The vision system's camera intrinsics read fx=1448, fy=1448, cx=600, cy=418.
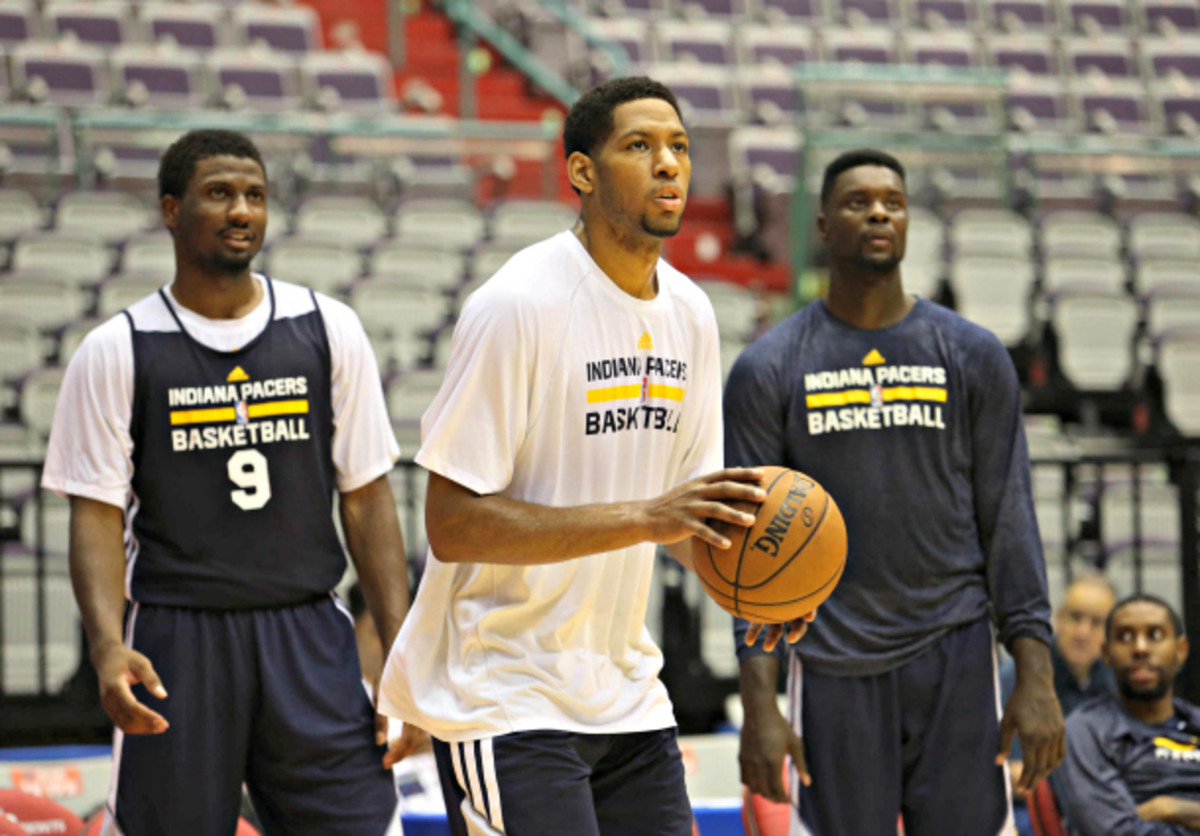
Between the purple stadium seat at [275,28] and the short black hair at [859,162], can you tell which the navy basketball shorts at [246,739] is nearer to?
the short black hair at [859,162]

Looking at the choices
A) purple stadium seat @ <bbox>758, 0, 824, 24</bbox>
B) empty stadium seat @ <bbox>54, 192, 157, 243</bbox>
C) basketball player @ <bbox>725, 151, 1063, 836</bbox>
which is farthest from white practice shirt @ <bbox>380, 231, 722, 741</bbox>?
purple stadium seat @ <bbox>758, 0, 824, 24</bbox>

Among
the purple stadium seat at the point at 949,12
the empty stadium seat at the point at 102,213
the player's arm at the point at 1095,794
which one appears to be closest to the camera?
the player's arm at the point at 1095,794

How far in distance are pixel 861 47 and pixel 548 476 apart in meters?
13.1

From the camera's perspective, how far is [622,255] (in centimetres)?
282

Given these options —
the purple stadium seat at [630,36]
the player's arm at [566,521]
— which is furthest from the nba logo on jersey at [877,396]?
the purple stadium seat at [630,36]

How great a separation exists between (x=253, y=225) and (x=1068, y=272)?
8180 millimetres

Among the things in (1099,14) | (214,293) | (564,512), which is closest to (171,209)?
(214,293)

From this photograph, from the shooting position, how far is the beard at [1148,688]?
5.13 metres

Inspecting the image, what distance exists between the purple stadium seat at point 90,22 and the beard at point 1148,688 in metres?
10.8

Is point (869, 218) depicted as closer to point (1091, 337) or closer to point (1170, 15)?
point (1091, 337)

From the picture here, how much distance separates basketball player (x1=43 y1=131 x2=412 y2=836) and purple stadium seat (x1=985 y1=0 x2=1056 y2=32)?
47.9 ft

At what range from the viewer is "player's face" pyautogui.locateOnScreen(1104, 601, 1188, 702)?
5137 mm

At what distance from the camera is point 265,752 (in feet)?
11.1

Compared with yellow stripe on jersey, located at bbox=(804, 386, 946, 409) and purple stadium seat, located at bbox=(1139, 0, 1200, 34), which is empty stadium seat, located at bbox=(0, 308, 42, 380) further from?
purple stadium seat, located at bbox=(1139, 0, 1200, 34)
